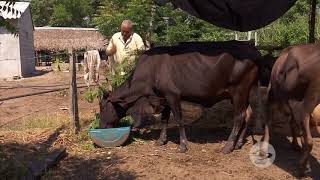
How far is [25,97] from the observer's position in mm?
13281

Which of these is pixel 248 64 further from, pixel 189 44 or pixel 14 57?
pixel 14 57

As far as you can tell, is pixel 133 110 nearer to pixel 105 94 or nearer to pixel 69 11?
pixel 105 94

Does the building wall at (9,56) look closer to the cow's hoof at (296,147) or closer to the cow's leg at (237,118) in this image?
the cow's leg at (237,118)

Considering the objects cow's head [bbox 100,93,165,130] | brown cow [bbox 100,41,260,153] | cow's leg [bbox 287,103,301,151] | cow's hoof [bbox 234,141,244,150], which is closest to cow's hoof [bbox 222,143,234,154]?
brown cow [bbox 100,41,260,153]

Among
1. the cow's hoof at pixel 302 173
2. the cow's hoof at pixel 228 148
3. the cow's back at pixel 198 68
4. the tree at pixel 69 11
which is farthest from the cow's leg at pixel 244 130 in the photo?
the tree at pixel 69 11

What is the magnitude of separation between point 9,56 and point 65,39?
17376 millimetres

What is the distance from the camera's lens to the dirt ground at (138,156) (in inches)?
232

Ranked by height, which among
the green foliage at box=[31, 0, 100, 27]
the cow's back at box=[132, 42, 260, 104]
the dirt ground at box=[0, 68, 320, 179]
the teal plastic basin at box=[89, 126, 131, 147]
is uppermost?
the green foliage at box=[31, 0, 100, 27]

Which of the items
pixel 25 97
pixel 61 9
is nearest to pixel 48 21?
pixel 61 9

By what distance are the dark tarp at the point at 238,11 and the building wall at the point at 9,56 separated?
16.8 meters

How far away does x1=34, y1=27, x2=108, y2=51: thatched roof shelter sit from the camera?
128 ft

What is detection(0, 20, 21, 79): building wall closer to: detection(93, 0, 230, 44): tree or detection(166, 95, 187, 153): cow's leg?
detection(93, 0, 230, 44): tree

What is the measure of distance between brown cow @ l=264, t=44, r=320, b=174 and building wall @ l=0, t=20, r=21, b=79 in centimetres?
1845

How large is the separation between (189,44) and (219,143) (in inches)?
64.8
